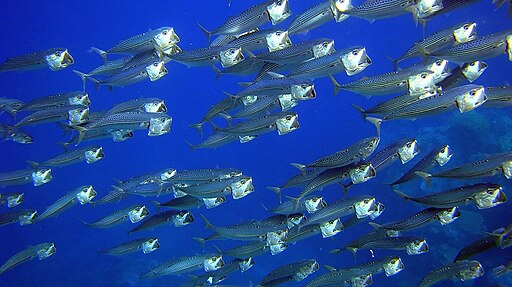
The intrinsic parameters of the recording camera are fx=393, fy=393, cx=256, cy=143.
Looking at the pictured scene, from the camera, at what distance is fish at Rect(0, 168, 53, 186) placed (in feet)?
21.6

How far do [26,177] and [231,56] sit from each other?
419 centimetres

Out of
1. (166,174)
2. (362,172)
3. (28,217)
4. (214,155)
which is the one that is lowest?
(214,155)

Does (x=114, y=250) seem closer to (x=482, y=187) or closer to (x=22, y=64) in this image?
(x=22, y=64)

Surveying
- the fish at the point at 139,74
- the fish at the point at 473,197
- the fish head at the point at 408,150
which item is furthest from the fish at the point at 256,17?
the fish at the point at 473,197

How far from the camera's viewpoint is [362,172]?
5.05 m

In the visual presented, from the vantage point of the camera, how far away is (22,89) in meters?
49.2

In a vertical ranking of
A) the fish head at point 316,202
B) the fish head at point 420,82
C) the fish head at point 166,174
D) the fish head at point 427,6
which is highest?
the fish head at point 427,6

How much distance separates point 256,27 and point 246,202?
A: 83.6 feet

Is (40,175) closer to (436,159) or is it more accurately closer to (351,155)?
(351,155)

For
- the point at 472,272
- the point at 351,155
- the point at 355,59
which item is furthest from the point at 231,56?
the point at 472,272

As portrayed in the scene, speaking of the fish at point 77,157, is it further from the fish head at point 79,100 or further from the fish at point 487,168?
the fish at point 487,168

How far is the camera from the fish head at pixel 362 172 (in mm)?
5035

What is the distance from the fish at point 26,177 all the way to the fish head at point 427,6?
20.1ft

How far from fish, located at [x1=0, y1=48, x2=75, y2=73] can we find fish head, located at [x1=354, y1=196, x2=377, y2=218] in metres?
4.62
